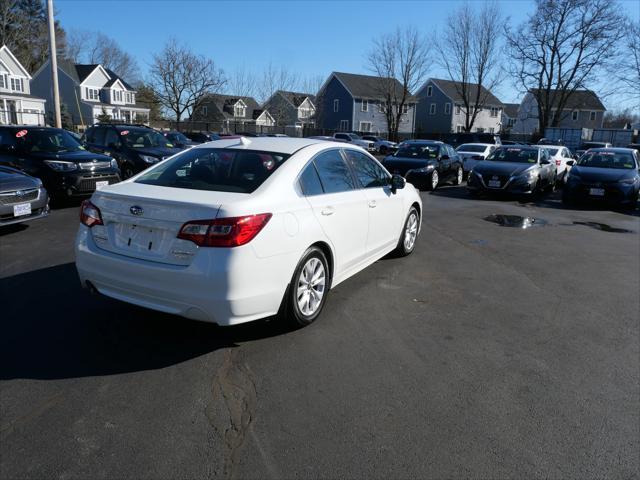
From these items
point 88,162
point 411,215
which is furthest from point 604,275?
point 88,162

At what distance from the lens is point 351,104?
2467 inches

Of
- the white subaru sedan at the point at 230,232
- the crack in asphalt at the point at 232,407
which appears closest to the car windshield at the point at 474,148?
the white subaru sedan at the point at 230,232

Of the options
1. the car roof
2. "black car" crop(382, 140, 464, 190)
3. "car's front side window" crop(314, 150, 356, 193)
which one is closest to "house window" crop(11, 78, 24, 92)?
"black car" crop(382, 140, 464, 190)

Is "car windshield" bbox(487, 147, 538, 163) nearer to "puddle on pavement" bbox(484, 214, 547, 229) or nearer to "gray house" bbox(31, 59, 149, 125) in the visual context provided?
"puddle on pavement" bbox(484, 214, 547, 229)

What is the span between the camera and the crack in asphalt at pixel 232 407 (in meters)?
2.85

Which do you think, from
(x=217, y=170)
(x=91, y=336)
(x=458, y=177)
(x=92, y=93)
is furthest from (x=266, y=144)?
(x=92, y=93)

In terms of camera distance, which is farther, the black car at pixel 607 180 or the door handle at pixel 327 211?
the black car at pixel 607 180

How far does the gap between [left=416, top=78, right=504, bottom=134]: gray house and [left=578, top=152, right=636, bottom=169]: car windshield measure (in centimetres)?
5108

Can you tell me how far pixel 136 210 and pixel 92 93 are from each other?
68.3 metres

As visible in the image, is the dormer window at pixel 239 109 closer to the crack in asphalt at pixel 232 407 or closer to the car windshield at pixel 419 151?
the car windshield at pixel 419 151

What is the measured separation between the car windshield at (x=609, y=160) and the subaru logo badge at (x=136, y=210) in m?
14.4

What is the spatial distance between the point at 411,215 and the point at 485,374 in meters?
3.41

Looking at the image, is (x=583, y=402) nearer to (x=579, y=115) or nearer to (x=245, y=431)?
(x=245, y=431)

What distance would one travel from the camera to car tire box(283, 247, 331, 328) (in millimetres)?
4203
